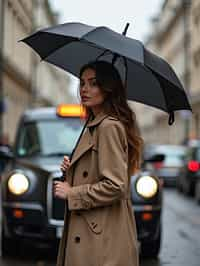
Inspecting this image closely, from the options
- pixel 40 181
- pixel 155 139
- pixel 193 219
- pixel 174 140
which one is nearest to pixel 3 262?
pixel 40 181

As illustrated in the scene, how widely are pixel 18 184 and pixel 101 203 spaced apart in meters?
4.32

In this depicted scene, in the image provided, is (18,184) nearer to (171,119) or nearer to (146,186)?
(146,186)

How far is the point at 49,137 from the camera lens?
29.0ft

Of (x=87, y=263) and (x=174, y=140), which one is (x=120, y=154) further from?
(x=174, y=140)

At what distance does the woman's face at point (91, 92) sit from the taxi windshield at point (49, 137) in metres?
5.07

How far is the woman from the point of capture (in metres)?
3.28

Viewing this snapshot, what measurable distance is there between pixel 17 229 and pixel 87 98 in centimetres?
429

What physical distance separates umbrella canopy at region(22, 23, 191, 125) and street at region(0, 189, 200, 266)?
3.40 meters

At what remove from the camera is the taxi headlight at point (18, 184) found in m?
7.50

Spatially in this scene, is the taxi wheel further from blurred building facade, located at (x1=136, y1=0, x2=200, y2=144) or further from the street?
blurred building facade, located at (x1=136, y1=0, x2=200, y2=144)

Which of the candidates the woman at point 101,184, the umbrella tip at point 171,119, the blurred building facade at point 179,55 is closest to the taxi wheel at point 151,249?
the umbrella tip at point 171,119

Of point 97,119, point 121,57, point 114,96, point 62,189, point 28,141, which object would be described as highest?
point 121,57

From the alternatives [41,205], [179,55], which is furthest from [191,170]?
[179,55]

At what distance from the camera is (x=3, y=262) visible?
7.54 metres
